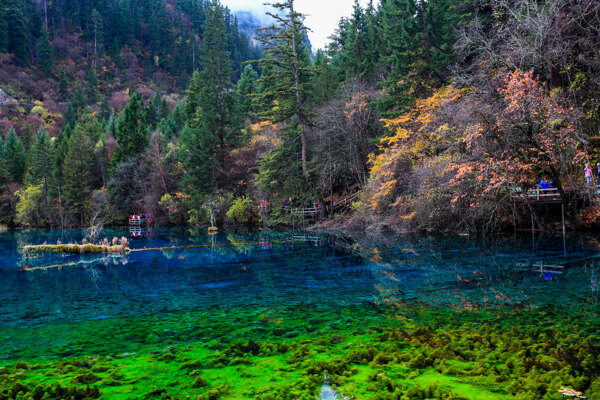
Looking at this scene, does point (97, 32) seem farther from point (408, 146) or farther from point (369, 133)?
point (408, 146)

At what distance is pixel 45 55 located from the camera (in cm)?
10156

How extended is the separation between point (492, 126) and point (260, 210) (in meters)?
23.8

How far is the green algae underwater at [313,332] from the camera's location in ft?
13.5

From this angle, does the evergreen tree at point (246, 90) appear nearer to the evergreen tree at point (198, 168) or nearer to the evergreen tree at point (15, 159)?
the evergreen tree at point (198, 168)

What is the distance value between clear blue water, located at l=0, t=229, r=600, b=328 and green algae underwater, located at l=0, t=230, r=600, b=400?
0.07 m

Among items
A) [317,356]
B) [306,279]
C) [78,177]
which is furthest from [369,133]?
[78,177]

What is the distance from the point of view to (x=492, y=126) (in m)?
→ 15.9

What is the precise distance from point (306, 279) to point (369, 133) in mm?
23168

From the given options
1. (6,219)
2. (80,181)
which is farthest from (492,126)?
(6,219)

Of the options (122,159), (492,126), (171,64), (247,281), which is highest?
(171,64)

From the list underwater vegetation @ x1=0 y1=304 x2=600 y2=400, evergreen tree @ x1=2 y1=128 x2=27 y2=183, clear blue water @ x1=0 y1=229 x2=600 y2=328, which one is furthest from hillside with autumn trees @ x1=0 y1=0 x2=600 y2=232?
underwater vegetation @ x1=0 y1=304 x2=600 y2=400

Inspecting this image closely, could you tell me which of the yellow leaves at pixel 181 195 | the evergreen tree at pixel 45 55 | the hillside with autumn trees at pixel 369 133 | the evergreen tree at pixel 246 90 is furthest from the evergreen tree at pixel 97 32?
the yellow leaves at pixel 181 195

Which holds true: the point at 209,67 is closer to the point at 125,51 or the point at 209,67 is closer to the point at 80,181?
the point at 80,181

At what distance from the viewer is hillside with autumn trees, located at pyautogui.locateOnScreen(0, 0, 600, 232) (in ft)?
53.0
